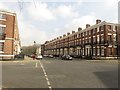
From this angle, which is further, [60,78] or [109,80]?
[60,78]

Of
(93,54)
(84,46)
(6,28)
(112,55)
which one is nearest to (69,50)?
(84,46)

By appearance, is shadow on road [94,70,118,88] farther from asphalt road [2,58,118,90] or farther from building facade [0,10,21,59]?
building facade [0,10,21,59]

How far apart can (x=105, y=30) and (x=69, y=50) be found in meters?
34.0

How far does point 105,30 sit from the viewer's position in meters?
62.6

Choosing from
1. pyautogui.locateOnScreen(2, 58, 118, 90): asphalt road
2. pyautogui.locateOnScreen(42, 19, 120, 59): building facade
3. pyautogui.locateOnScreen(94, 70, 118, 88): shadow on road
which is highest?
pyautogui.locateOnScreen(42, 19, 120, 59): building facade

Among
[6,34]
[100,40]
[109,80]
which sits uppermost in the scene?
[6,34]

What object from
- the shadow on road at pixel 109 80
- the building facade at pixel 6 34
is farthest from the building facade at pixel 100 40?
the shadow on road at pixel 109 80

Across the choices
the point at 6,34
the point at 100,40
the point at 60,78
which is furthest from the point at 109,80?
the point at 100,40

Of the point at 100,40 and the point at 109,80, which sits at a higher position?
the point at 100,40

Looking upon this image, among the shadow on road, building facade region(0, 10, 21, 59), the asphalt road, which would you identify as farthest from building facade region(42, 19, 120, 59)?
the shadow on road

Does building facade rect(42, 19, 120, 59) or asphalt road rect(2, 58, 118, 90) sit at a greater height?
building facade rect(42, 19, 120, 59)

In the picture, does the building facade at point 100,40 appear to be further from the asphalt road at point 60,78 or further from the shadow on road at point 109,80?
the shadow on road at point 109,80

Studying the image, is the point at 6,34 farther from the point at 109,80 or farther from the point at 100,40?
the point at 109,80

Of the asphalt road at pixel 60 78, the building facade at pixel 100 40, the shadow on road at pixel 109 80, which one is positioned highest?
the building facade at pixel 100 40
